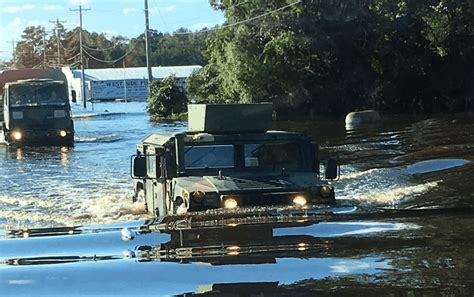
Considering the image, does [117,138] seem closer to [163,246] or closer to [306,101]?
[306,101]

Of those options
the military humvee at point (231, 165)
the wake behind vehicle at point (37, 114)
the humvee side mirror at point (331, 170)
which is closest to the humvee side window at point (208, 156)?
the military humvee at point (231, 165)

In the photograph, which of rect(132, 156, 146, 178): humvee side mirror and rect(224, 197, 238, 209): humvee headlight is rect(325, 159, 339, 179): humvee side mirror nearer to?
rect(224, 197, 238, 209): humvee headlight

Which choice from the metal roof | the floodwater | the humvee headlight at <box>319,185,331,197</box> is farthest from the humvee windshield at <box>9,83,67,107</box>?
the metal roof

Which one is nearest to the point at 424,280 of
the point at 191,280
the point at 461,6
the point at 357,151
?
the point at 191,280

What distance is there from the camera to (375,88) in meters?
43.1

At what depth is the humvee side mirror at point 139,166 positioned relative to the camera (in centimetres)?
1102

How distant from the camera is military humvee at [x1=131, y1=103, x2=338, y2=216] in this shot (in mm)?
9734

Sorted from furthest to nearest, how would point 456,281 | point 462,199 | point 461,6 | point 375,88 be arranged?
point 375,88
point 461,6
point 462,199
point 456,281

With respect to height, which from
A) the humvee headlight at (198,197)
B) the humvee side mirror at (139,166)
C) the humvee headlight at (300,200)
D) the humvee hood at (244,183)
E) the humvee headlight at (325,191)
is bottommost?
the humvee headlight at (300,200)

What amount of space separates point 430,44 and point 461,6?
2.98 meters

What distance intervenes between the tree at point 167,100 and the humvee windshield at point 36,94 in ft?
77.1

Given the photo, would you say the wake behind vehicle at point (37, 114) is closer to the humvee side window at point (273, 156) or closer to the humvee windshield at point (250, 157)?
the humvee windshield at point (250, 157)

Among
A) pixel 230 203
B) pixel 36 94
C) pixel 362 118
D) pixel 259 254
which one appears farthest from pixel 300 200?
pixel 362 118

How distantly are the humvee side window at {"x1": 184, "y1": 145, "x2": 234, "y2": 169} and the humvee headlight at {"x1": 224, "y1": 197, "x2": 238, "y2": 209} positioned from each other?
3.64 ft
